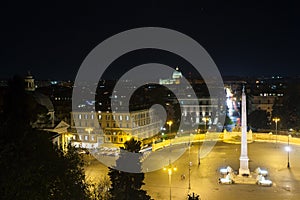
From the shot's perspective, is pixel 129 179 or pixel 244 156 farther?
pixel 244 156

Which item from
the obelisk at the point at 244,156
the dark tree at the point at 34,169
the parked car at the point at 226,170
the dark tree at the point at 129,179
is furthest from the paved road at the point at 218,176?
the dark tree at the point at 34,169

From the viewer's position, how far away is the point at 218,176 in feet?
94.4

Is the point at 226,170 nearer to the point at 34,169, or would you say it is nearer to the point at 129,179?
the point at 129,179

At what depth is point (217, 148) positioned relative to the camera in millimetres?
40688

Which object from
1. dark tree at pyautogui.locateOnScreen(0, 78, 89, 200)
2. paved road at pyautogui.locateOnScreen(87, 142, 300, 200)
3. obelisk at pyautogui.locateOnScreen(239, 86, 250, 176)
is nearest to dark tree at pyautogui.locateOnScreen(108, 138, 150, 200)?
dark tree at pyautogui.locateOnScreen(0, 78, 89, 200)

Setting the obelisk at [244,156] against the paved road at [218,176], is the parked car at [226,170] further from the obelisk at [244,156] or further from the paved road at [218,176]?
the obelisk at [244,156]

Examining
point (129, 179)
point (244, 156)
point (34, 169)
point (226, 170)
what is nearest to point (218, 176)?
point (226, 170)

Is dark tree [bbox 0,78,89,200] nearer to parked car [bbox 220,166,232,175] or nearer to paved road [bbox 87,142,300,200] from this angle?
paved road [bbox 87,142,300,200]

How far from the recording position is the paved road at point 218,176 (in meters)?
24.4

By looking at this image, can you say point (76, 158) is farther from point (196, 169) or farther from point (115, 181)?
point (196, 169)

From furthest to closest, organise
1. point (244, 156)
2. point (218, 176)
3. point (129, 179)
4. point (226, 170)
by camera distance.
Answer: point (244, 156) < point (226, 170) < point (218, 176) < point (129, 179)

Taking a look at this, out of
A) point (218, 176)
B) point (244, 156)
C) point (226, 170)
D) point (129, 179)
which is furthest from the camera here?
point (244, 156)

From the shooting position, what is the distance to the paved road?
80.0 feet

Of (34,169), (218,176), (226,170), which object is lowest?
(218,176)
